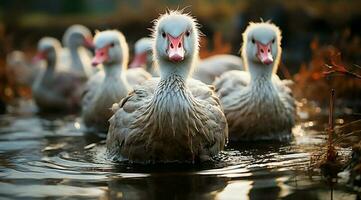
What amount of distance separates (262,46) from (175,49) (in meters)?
2.48

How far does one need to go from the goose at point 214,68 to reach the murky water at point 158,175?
123 inches

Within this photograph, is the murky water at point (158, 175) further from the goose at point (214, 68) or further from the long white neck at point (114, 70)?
the goose at point (214, 68)

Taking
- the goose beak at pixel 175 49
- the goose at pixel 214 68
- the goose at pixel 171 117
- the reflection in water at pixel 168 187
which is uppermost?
the goose at pixel 214 68

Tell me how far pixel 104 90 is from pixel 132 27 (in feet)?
44.0

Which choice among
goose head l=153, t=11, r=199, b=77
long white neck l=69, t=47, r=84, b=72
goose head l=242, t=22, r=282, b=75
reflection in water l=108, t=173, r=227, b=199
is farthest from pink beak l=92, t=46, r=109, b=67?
long white neck l=69, t=47, r=84, b=72

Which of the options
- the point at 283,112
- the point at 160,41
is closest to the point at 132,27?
the point at 283,112

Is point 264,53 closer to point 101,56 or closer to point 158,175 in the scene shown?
point 101,56

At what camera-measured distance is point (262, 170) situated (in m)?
7.74

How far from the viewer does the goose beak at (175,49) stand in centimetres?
782

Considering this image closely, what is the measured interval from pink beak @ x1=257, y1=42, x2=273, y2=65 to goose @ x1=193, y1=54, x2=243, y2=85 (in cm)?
278

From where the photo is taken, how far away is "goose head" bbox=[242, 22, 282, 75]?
10.1m

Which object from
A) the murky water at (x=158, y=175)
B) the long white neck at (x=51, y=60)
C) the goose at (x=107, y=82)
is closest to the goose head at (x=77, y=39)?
the long white neck at (x=51, y=60)

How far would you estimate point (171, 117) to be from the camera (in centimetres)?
802

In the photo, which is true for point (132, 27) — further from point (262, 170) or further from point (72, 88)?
point (262, 170)
